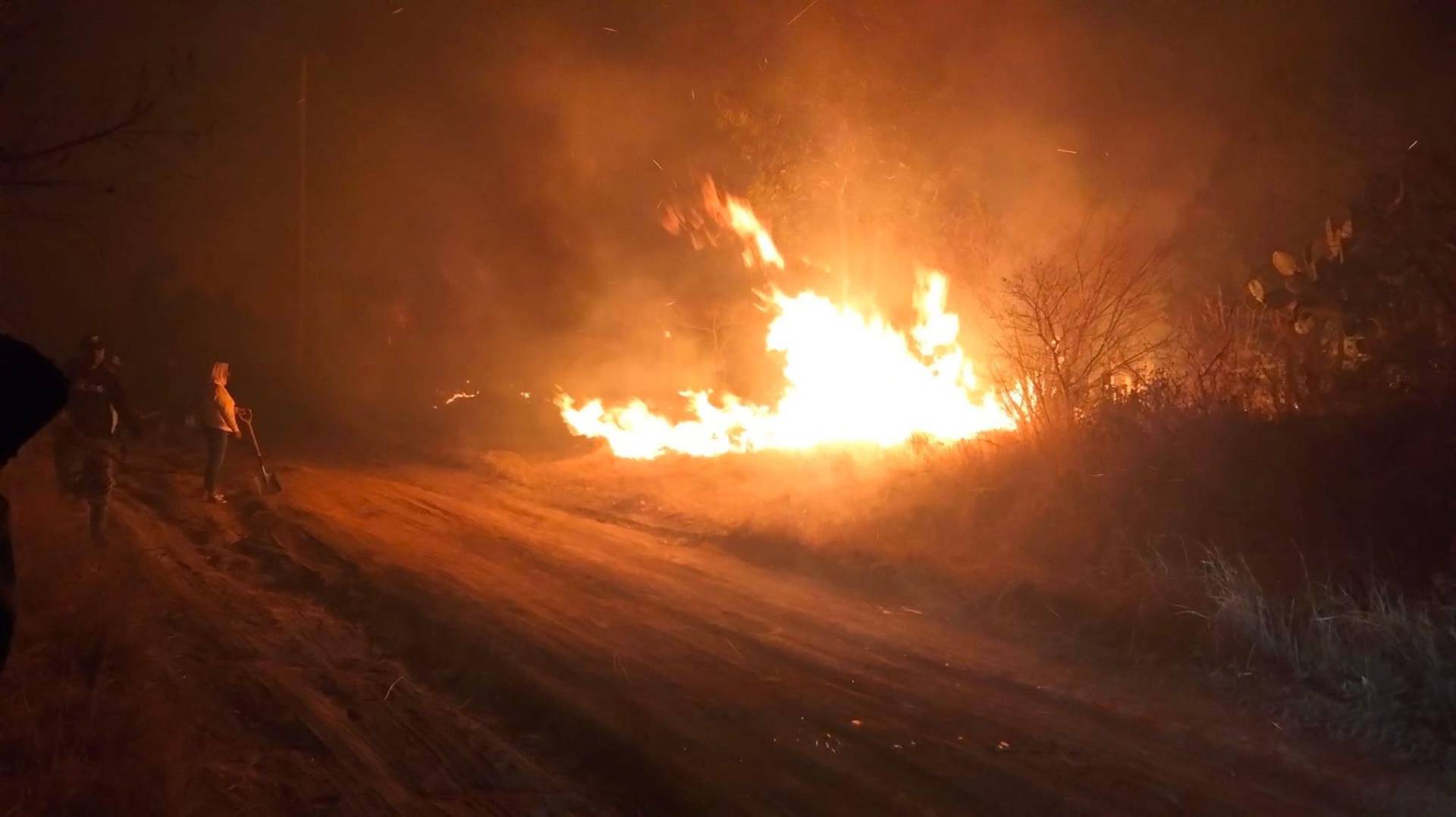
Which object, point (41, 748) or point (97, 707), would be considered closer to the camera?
point (41, 748)

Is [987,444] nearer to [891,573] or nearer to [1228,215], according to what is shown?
[891,573]

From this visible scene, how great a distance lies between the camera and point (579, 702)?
587 cm

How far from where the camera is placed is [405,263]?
23.3 meters

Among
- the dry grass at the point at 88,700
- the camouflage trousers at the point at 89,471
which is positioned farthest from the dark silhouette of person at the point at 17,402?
the camouflage trousers at the point at 89,471

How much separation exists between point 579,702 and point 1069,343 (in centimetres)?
763

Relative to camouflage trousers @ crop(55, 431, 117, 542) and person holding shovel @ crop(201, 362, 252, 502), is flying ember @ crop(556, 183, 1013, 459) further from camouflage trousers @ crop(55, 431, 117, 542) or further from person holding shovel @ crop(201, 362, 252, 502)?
camouflage trousers @ crop(55, 431, 117, 542)

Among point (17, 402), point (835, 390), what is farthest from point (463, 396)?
point (17, 402)

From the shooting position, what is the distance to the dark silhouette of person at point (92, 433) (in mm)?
9398

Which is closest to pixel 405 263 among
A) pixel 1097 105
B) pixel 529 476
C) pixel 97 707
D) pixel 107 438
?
pixel 529 476

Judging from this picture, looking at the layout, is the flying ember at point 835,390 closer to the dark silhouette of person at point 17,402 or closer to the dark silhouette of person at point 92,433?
the dark silhouette of person at point 92,433

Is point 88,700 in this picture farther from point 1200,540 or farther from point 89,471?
point 1200,540

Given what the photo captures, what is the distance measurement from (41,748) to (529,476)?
9.83 metres

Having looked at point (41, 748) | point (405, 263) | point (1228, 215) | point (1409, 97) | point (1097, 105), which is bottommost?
point (41, 748)

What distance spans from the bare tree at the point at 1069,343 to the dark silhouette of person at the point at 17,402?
9.44 meters
